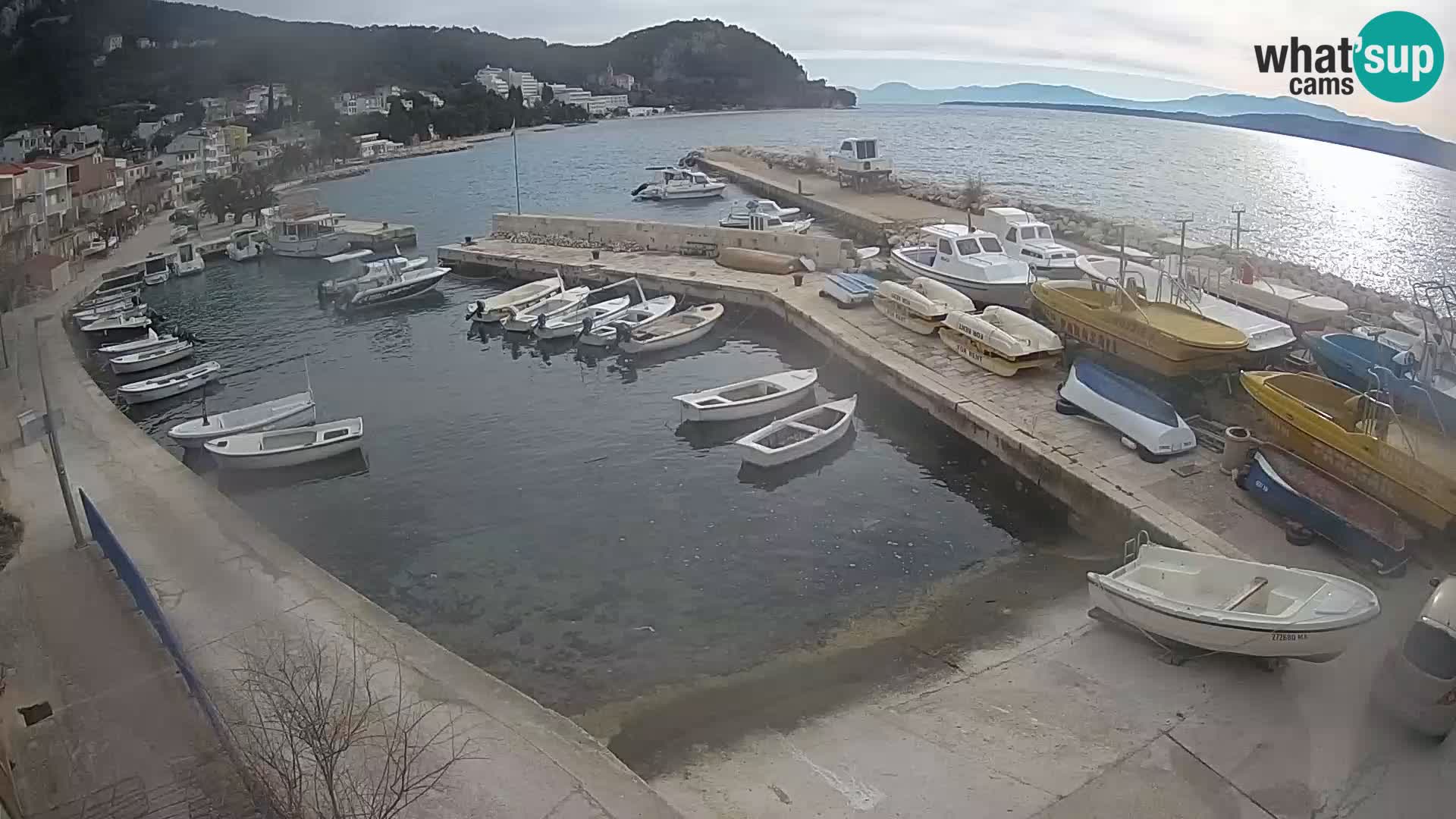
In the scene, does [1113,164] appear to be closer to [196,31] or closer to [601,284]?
[601,284]

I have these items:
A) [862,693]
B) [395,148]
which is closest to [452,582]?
[862,693]

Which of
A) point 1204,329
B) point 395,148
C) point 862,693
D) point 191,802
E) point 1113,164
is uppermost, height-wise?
point 395,148

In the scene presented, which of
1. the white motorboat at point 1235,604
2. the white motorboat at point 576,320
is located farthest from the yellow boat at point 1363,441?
the white motorboat at point 576,320

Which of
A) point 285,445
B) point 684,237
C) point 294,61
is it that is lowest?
point 285,445

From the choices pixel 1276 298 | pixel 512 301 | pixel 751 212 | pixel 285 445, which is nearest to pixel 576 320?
pixel 512 301

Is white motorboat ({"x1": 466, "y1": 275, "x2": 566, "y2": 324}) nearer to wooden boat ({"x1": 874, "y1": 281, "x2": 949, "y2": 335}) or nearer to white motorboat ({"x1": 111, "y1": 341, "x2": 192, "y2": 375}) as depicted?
white motorboat ({"x1": 111, "y1": 341, "x2": 192, "y2": 375})

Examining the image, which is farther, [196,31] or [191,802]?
[196,31]

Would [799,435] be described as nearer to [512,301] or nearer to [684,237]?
[512,301]

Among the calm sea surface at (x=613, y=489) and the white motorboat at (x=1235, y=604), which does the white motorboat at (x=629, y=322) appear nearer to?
the calm sea surface at (x=613, y=489)
